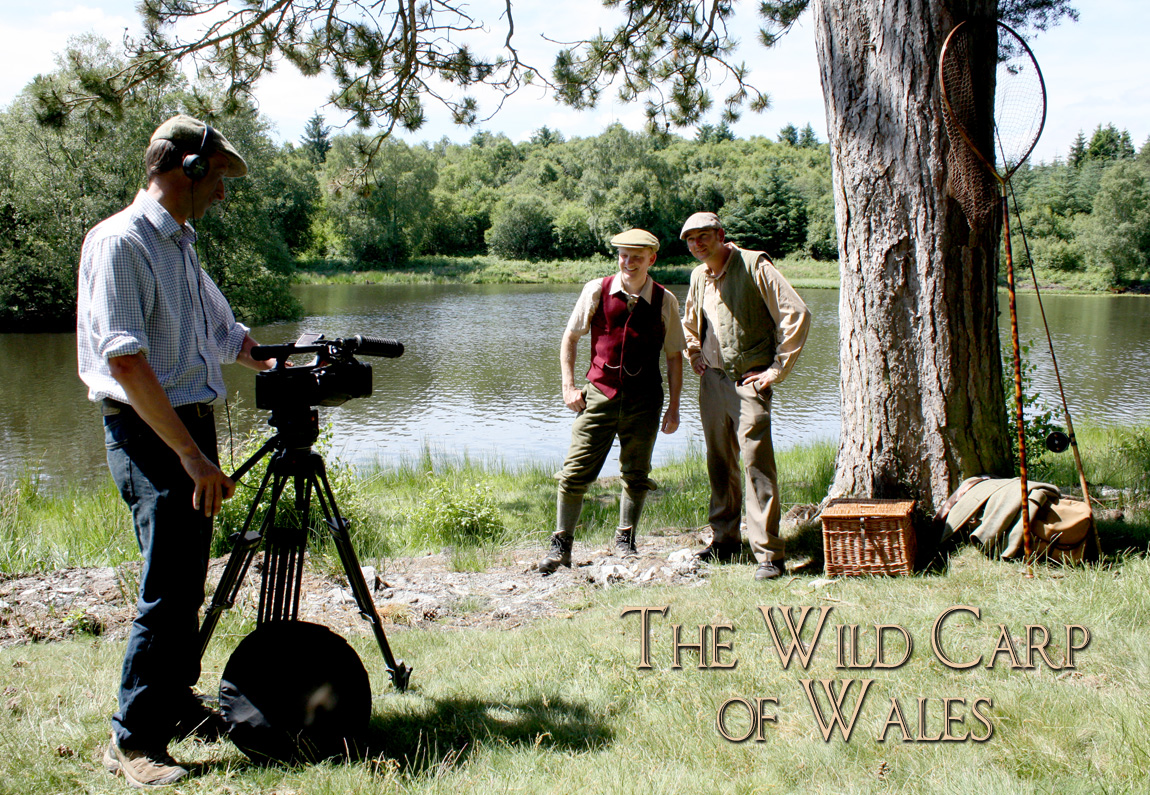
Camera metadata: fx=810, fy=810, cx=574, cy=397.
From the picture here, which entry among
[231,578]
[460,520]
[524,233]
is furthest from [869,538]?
[524,233]

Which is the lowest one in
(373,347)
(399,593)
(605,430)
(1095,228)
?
(399,593)

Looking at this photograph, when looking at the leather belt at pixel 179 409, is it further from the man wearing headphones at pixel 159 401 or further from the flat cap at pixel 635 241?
the flat cap at pixel 635 241

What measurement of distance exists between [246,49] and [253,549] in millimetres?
Answer: 6209

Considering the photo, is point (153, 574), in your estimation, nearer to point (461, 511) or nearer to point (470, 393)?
point (461, 511)

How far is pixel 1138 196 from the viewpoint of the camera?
140 ft

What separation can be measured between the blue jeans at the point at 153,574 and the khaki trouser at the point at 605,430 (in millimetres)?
2344

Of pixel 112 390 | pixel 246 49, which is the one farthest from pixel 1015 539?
pixel 246 49

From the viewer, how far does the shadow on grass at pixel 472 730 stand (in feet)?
7.62

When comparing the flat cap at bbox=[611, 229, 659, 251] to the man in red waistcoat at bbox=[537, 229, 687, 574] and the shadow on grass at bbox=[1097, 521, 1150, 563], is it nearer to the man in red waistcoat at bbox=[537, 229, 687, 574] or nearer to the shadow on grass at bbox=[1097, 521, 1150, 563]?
the man in red waistcoat at bbox=[537, 229, 687, 574]

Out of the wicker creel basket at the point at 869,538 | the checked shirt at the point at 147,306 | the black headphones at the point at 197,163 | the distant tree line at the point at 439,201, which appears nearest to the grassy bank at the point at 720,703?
the wicker creel basket at the point at 869,538

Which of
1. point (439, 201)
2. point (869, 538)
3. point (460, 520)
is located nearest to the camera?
point (869, 538)

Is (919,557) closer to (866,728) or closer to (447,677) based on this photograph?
(866,728)

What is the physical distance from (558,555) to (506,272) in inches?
1860

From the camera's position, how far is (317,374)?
233cm
